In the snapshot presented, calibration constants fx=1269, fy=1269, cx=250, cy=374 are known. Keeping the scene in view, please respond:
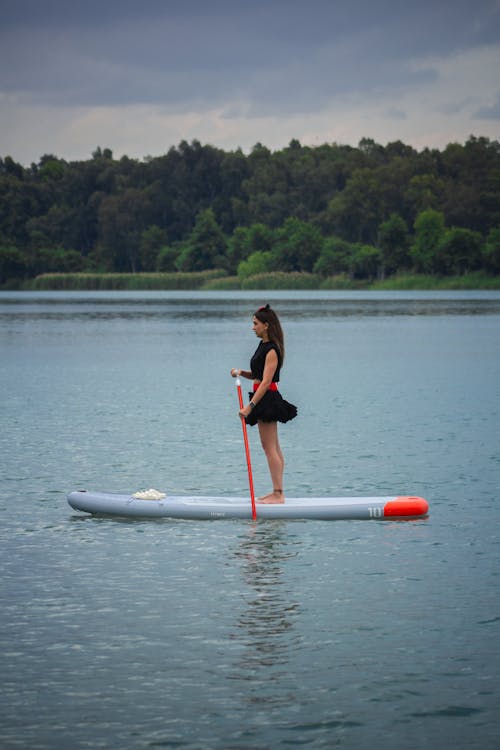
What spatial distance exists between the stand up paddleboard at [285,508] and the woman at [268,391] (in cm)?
24

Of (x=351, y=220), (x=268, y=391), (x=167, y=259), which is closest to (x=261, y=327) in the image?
(x=268, y=391)

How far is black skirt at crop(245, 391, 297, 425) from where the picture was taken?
41.0 feet

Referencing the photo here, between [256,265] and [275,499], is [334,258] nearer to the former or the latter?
[256,265]

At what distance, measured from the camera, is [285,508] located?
12.6 m

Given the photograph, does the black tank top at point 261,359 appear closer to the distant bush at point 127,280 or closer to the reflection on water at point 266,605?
the reflection on water at point 266,605

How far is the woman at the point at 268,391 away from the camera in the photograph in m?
12.3

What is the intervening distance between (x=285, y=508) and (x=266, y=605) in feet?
10.8

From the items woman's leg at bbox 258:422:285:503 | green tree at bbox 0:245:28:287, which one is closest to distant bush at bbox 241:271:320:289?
green tree at bbox 0:245:28:287

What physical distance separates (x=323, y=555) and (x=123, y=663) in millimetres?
3458

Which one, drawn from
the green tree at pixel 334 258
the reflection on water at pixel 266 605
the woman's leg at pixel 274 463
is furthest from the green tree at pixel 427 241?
the reflection on water at pixel 266 605

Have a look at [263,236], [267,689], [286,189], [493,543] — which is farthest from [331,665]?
[286,189]

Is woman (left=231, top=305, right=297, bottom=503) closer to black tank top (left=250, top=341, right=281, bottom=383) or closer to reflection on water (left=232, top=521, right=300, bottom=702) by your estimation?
black tank top (left=250, top=341, right=281, bottom=383)

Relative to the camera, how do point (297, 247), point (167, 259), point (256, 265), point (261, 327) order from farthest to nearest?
point (167, 259) < point (256, 265) < point (297, 247) < point (261, 327)

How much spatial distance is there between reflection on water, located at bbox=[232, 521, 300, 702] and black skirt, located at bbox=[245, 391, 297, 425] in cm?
107
